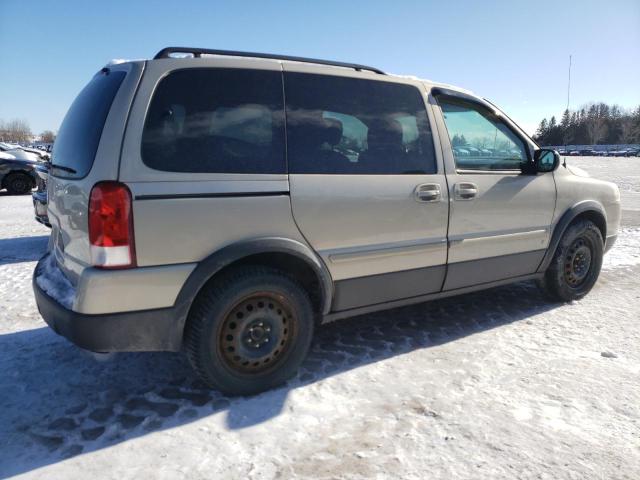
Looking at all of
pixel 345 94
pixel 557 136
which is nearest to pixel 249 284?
pixel 345 94

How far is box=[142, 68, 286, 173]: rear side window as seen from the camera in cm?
256

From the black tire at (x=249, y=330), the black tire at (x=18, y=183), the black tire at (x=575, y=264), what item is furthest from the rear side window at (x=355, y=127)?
the black tire at (x=18, y=183)

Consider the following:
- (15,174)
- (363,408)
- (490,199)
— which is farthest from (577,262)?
(15,174)

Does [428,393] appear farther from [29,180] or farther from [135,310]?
[29,180]

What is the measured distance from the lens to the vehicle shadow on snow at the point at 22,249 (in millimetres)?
6164

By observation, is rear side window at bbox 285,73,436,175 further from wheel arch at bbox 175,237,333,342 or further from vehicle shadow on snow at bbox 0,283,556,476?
vehicle shadow on snow at bbox 0,283,556,476

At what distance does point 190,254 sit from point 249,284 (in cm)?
38

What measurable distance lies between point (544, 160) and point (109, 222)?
135 inches

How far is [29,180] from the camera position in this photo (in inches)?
534

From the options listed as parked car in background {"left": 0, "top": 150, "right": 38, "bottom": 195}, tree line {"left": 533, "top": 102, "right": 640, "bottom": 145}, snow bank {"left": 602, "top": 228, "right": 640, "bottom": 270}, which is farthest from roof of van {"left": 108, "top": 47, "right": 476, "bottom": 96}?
tree line {"left": 533, "top": 102, "right": 640, "bottom": 145}

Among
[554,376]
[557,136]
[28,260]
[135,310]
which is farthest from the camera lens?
[557,136]

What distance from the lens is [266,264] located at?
2.95 meters

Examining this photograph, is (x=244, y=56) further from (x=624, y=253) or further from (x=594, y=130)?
(x=594, y=130)

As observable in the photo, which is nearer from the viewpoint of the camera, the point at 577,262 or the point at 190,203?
the point at 190,203
